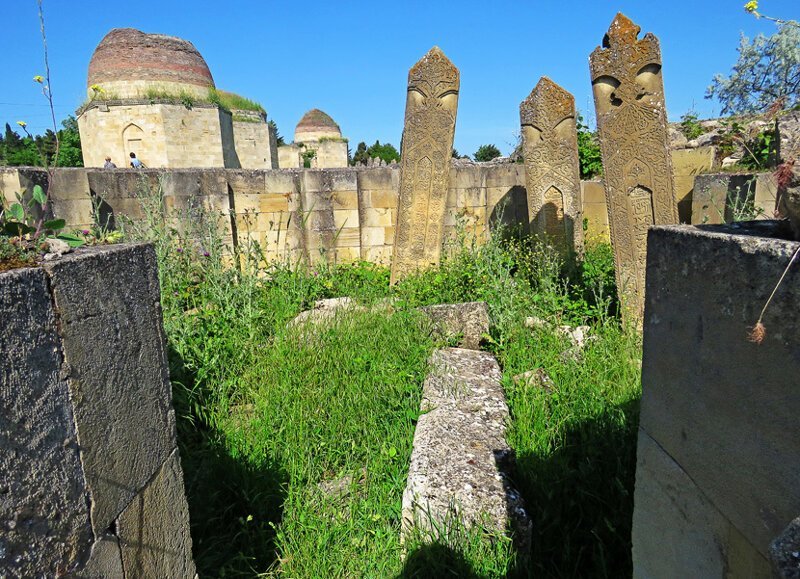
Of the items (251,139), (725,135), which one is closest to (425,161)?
(725,135)

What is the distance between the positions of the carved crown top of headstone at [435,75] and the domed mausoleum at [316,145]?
20.8m

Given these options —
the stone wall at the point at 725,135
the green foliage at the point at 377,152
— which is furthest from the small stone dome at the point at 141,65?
the green foliage at the point at 377,152

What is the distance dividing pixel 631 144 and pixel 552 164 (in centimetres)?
174

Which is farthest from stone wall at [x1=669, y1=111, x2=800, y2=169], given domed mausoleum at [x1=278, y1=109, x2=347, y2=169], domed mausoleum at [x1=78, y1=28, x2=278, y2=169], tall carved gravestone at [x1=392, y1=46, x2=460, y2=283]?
domed mausoleum at [x1=278, y1=109, x2=347, y2=169]

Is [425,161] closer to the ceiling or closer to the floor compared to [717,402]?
closer to the ceiling

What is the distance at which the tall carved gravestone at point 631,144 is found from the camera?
13.3 ft

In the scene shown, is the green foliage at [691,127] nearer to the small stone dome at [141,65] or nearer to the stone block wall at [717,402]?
the stone block wall at [717,402]

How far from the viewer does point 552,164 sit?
588 centimetres

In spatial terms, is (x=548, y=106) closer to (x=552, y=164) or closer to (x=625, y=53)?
(x=552, y=164)

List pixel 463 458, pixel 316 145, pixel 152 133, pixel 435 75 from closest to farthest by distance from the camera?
pixel 463 458
pixel 435 75
pixel 152 133
pixel 316 145

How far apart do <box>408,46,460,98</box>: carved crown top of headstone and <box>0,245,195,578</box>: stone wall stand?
434 centimetres

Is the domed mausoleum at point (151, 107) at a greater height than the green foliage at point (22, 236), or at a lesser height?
greater

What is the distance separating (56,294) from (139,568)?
880 mm

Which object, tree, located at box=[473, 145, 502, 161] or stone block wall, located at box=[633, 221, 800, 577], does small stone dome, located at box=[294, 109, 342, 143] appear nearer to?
tree, located at box=[473, 145, 502, 161]
